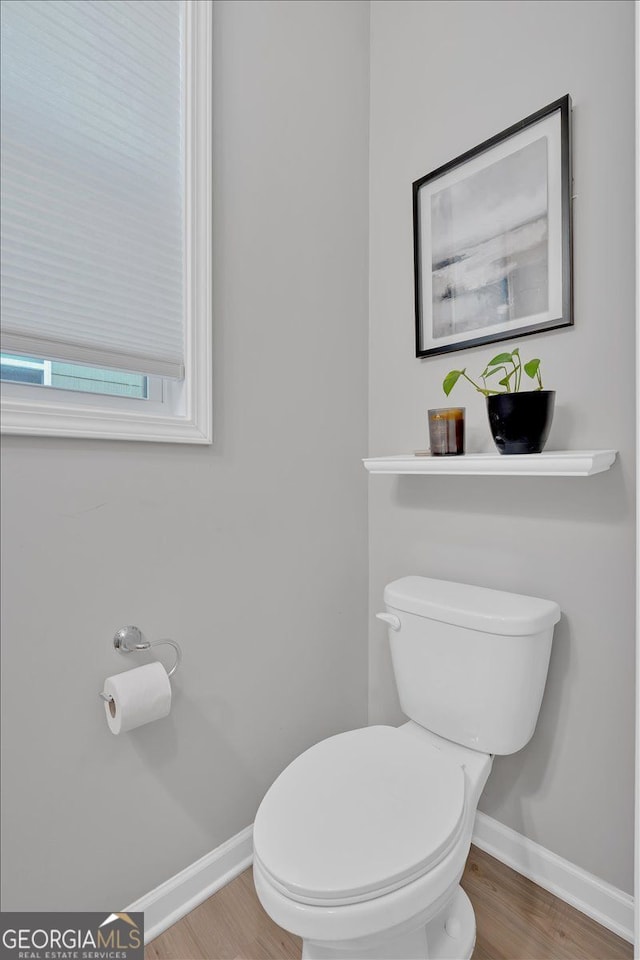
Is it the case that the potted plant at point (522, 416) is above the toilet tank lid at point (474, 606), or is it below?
above

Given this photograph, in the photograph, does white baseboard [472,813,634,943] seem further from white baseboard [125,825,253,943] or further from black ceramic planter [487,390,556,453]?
black ceramic planter [487,390,556,453]

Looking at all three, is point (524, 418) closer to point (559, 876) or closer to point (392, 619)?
point (392, 619)

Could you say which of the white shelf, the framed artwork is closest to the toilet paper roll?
the white shelf

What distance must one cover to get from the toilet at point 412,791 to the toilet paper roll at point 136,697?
0.29m

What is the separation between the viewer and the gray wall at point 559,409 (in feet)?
3.45

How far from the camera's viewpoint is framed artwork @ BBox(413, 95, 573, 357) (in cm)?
112

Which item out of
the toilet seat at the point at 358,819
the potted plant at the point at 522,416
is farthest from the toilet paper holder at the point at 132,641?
the potted plant at the point at 522,416

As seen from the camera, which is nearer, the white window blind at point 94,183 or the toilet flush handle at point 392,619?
the white window blind at point 94,183

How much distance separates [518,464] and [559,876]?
1.02 m

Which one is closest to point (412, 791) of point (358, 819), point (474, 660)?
point (358, 819)

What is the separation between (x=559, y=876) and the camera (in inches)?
46.1

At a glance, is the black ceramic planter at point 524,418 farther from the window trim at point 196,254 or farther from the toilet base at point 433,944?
the toilet base at point 433,944

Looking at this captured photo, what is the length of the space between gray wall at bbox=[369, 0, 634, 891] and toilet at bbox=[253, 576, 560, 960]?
12 centimetres

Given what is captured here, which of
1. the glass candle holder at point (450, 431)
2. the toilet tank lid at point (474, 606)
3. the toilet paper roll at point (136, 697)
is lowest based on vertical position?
the toilet paper roll at point (136, 697)
